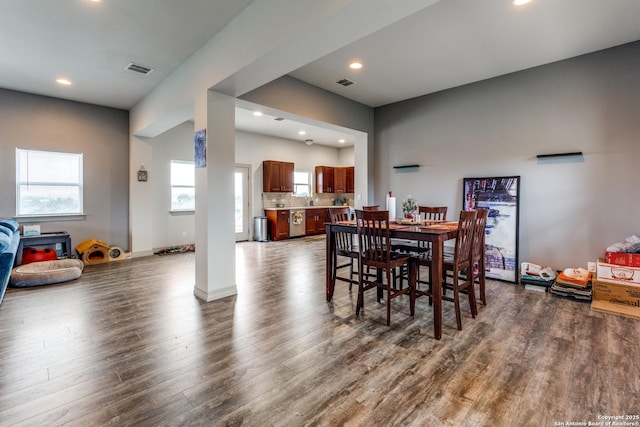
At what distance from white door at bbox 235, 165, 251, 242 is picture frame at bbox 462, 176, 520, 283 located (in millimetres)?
5555

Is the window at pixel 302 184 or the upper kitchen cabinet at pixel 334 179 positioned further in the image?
the upper kitchen cabinet at pixel 334 179

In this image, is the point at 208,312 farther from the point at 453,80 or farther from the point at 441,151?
the point at 453,80

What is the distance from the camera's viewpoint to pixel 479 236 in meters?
3.05

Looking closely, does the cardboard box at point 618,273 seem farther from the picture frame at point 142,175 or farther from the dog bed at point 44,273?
the picture frame at point 142,175

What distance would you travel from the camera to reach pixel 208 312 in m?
3.00

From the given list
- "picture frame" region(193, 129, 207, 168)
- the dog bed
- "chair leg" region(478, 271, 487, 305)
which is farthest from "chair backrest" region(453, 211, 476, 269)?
the dog bed

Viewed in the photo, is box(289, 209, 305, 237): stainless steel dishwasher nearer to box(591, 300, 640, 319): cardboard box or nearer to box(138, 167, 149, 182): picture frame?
box(138, 167, 149, 182): picture frame

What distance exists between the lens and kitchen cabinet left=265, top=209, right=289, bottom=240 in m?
7.98

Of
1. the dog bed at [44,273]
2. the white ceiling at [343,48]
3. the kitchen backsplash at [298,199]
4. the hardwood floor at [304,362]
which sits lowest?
the hardwood floor at [304,362]

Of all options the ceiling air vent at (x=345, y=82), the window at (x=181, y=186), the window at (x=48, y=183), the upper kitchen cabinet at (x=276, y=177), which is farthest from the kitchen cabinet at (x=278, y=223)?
the ceiling air vent at (x=345, y=82)

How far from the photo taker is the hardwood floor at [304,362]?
5.28 feet

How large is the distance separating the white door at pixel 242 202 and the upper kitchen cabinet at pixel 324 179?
7.83ft

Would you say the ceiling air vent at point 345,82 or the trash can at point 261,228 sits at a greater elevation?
the ceiling air vent at point 345,82

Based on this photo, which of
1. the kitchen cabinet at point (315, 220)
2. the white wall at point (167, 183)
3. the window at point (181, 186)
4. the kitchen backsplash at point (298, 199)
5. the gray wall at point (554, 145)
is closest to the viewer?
the gray wall at point (554, 145)
